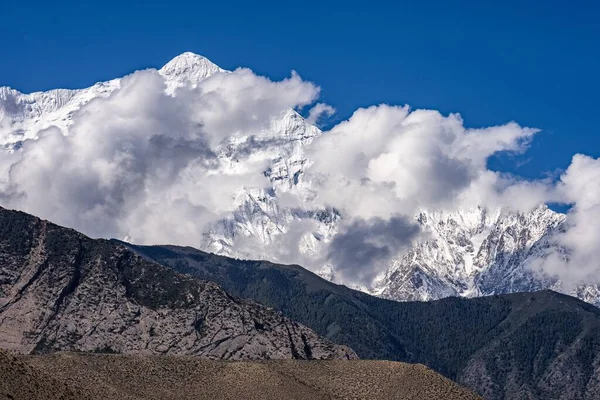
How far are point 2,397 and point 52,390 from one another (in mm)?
24109

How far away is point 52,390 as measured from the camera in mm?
198750

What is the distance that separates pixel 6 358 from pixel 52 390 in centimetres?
848

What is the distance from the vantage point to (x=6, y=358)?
198m

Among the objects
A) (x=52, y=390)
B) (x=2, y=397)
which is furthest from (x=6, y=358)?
(x=2, y=397)

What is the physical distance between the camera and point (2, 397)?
175 m

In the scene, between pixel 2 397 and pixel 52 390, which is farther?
pixel 52 390

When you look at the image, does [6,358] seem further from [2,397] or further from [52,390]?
[2,397]

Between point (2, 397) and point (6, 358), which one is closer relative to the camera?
point (2, 397)

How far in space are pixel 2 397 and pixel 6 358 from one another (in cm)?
2359
